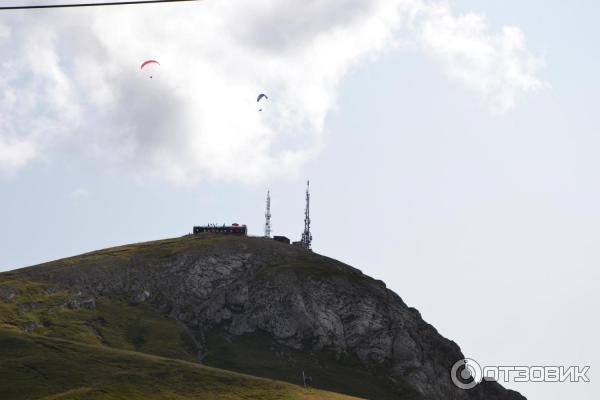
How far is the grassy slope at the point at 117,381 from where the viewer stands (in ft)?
568

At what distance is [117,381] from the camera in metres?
180

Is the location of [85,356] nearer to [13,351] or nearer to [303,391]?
[13,351]

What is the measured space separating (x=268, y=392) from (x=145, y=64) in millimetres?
74272

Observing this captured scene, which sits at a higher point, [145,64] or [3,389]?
[145,64]

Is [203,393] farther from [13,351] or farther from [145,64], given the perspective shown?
[145,64]

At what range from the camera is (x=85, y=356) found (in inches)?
7825

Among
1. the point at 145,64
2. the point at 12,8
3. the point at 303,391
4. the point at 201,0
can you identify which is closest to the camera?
the point at 12,8

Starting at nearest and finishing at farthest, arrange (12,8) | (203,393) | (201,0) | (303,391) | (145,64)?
(12,8)
(201,0)
(145,64)
(203,393)
(303,391)

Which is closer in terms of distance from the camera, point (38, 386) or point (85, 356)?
point (38, 386)

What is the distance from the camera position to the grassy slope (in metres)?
173

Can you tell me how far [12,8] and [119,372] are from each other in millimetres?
159996

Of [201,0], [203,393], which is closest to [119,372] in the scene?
[203,393]

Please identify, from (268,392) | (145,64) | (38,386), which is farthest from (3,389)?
(145,64)

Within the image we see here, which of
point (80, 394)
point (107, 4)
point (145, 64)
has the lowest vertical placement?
point (80, 394)
